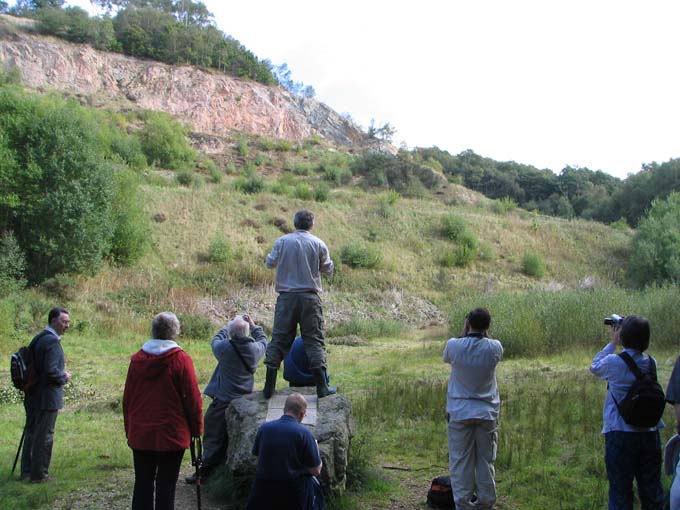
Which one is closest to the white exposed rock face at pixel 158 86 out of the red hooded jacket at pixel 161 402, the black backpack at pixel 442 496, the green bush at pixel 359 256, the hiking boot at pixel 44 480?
the green bush at pixel 359 256

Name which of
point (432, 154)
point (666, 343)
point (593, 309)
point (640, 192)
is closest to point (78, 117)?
point (593, 309)

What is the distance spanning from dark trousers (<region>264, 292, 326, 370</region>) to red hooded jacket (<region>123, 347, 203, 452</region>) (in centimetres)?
167

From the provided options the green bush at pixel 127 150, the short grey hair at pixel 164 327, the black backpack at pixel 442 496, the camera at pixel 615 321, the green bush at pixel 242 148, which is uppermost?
the green bush at pixel 242 148

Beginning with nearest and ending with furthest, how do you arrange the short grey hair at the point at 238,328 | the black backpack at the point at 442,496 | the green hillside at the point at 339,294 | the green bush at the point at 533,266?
1. the black backpack at the point at 442,496
2. the short grey hair at the point at 238,328
3. the green hillside at the point at 339,294
4. the green bush at the point at 533,266

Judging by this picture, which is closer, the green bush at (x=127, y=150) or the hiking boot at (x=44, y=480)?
the hiking boot at (x=44, y=480)

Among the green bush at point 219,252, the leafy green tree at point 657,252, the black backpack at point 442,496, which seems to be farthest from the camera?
the leafy green tree at point 657,252

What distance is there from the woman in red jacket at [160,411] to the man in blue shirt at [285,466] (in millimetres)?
819

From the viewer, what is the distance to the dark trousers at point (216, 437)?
686 cm

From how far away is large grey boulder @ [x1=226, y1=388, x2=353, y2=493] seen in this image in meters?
5.86

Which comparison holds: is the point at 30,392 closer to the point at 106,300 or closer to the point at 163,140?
the point at 106,300

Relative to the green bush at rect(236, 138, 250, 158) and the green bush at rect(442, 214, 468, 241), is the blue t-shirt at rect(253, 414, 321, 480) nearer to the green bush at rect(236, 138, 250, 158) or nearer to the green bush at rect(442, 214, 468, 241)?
the green bush at rect(442, 214, 468, 241)

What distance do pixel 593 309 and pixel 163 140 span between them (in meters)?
47.0

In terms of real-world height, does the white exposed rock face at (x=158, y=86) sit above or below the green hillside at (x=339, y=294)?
above

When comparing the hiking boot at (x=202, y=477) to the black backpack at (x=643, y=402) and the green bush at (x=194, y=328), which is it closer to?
the black backpack at (x=643, y=402)
